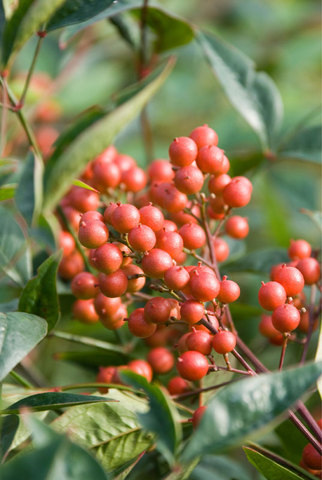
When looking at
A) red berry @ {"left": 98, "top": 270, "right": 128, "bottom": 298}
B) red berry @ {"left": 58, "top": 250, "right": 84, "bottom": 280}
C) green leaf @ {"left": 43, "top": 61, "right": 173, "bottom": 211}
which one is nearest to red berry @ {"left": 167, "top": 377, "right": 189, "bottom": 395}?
red berry @ {"left": 98, "top": 270, "right": 128, "bottom": 298}

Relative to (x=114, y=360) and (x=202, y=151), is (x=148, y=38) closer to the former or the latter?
(x=202, y=151)

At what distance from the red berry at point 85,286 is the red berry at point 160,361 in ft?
0.55

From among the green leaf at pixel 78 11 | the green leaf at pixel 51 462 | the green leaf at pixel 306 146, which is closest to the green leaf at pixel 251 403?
the green leaf at pixel 51 462

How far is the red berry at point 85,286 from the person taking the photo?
86 cm

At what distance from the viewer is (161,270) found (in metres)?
0.75

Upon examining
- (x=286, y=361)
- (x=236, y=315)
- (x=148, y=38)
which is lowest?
(x=286, y=361)

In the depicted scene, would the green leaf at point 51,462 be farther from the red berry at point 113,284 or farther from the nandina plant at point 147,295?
the red berry at point 113,284

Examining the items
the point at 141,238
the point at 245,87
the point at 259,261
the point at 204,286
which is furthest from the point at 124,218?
the point at 245,87

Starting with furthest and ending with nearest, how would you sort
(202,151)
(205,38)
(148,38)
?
1. (148,38)
2. (205,38)
3. (202,151)

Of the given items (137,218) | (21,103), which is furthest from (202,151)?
(21,103)

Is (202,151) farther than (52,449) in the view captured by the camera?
Yes

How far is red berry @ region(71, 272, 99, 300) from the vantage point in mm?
864

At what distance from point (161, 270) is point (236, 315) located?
1.44 feet

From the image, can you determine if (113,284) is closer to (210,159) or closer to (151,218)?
(151,218)
